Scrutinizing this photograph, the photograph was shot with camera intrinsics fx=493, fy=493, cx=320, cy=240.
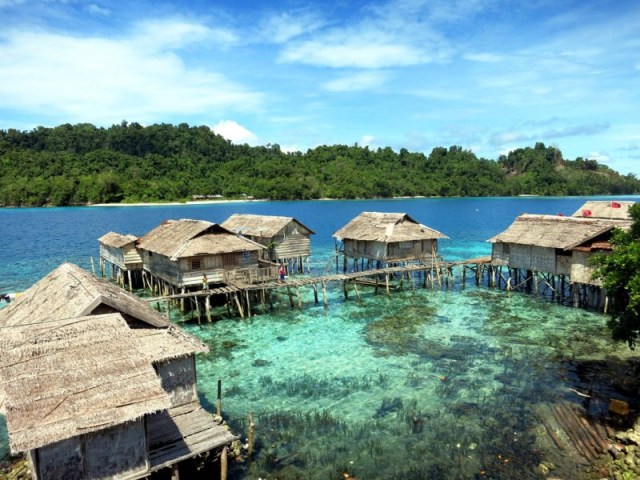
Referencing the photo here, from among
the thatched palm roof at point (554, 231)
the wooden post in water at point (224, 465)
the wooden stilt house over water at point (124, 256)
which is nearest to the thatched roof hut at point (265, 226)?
the wooden stilt house over water at point (124, 256)

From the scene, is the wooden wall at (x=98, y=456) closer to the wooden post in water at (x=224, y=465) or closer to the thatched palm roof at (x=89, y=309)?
the wooden post in water at (x=224, y=465)

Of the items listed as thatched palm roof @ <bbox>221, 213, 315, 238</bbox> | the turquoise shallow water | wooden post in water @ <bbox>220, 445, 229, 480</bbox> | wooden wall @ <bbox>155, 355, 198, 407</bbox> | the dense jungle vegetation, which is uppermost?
the dense jungle vegetation

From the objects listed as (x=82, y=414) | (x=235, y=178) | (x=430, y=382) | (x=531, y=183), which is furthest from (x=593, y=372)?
(x=531, y=183)

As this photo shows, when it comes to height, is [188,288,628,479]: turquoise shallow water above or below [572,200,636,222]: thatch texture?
below

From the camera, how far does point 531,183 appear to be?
19312 cm

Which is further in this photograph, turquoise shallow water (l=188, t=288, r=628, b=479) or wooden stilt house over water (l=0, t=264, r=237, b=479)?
turquoise shallow water (l=188, t=288, r=628, b=479)

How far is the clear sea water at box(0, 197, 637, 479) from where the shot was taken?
14203 millimetres

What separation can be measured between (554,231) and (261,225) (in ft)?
69.8

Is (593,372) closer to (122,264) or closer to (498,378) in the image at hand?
(498,378)

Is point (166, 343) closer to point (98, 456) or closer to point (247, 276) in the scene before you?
point (98, 456)

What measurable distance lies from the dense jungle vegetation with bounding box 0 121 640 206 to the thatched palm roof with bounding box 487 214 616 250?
112 metres

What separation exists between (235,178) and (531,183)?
383 ft

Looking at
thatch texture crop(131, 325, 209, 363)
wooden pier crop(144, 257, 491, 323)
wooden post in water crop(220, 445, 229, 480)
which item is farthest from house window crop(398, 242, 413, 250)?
wooden post in water crop(220, 445, 229, 480)

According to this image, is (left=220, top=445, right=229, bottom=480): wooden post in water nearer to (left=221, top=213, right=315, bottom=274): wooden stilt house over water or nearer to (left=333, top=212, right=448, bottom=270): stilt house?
(left=333, top=212, right=448, bottom=270): stilt house
